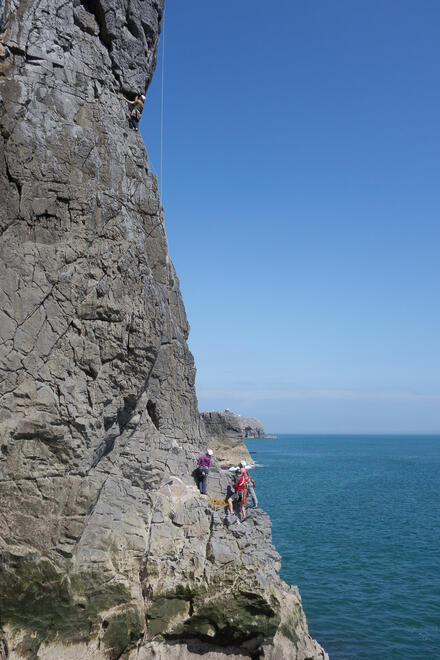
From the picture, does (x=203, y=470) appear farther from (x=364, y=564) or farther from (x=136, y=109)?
(x=364, y=564)

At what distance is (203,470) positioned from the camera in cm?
1655

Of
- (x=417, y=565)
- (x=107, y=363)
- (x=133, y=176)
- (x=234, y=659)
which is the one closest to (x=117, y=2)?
(x=133, y=176)

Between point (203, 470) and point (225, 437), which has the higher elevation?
point (203, 470)

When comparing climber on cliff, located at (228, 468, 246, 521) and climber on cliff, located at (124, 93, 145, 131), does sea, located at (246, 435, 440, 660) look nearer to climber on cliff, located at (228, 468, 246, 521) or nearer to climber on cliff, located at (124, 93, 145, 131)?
climber on cliff, located at (228, 468, 246, 521)

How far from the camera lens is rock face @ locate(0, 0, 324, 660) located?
11.6 metres

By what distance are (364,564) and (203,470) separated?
1564 cm

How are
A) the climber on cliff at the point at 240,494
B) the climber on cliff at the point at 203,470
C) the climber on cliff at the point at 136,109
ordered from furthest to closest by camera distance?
the climber on cliff at the point at 240,494, the climber on cliff at the point at 203,470, the climber on cliff at the point at 136,109

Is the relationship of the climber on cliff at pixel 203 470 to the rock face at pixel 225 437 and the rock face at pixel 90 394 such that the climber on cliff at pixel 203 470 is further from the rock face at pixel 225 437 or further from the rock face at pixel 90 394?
the rock face at pixel 225 437

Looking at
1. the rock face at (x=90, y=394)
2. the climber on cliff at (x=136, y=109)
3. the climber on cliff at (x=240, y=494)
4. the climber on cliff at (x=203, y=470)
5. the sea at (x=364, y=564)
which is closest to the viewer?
the rock face at (x=90, y=394)

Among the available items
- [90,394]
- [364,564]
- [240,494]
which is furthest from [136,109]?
[364,564]

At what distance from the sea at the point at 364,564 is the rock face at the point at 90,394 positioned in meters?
5.47

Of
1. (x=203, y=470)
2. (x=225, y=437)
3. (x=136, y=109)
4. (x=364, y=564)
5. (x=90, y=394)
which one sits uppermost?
(x=136, y=109)

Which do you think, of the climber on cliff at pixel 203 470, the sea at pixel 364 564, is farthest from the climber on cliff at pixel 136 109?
the sea at pixel 364 564

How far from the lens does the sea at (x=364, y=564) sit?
18.7 metres
